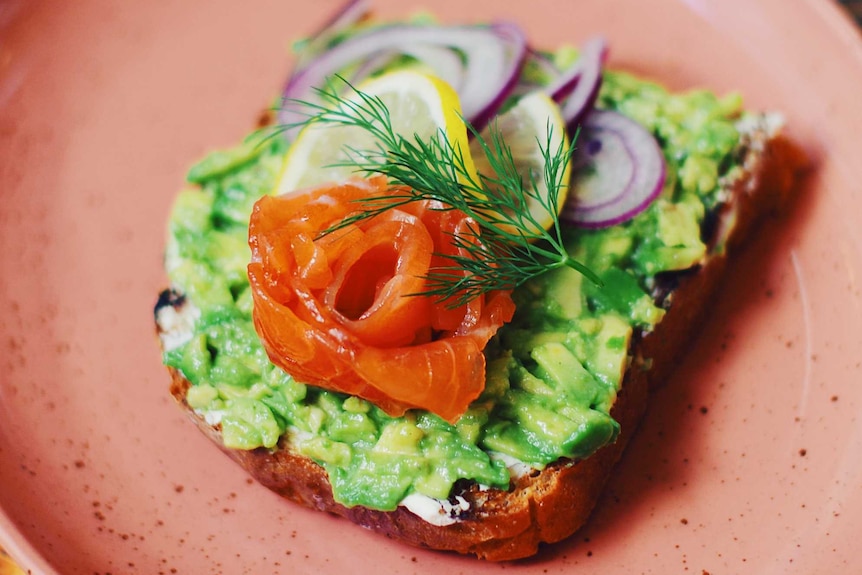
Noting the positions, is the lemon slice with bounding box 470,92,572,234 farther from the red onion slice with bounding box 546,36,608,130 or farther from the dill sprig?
the red onion slice with bounding box 546,36,608,130

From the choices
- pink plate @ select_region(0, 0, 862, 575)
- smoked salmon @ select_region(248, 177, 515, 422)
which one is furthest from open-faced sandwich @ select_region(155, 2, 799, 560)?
pink plate @ select_region(0, 0, 862, 575)

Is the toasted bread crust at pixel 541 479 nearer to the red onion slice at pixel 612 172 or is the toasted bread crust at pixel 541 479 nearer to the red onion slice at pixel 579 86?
the red onion slice at pixel 612 172

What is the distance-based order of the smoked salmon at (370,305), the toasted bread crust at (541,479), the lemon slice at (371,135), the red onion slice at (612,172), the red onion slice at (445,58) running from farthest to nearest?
the red onion slice at (445,58), the red onion slice at (612,172), the lemon slice at (371,135), the toasted bread crust at (541,479), the smoked salmon at (370,305)

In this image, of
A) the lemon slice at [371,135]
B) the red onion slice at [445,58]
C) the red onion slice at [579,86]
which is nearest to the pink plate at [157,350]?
the red onion slice at [445,58]

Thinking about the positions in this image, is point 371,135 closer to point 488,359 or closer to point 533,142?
point 533,142

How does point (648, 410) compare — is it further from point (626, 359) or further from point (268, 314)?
point (268, 314)
